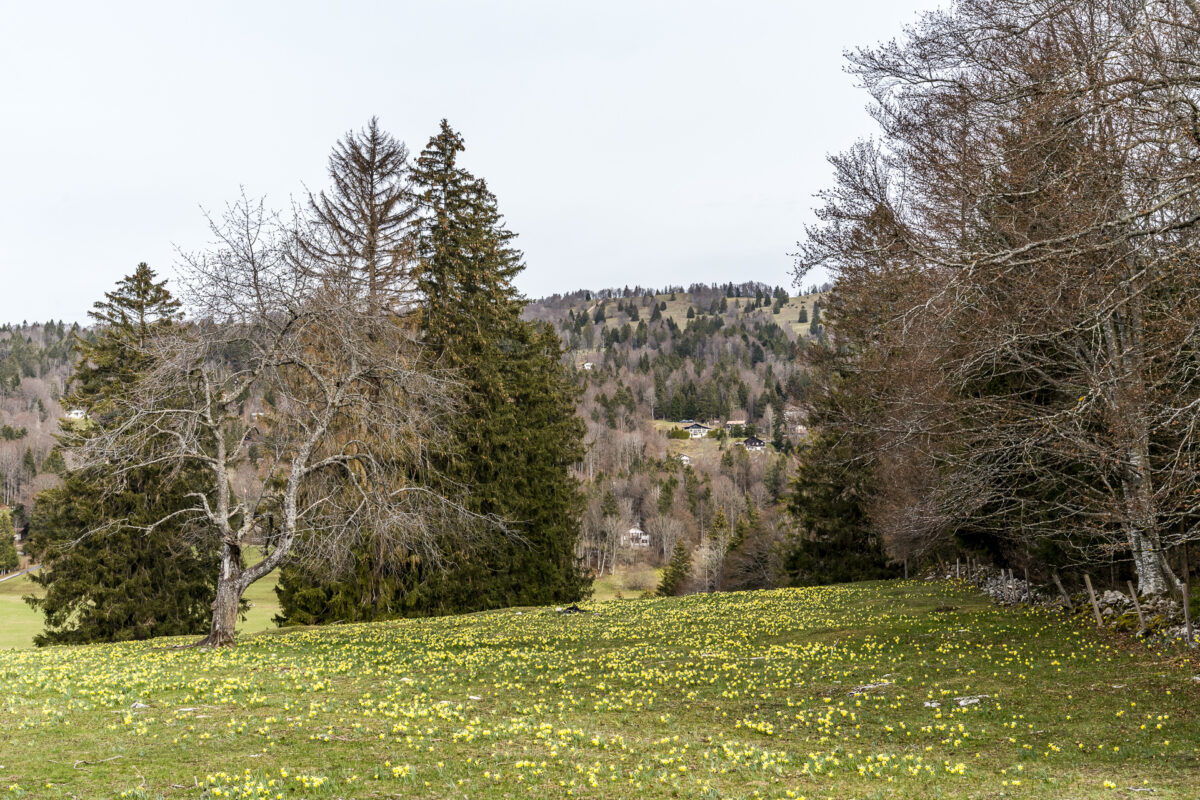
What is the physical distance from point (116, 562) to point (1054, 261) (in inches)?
1333

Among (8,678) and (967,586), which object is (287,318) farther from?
(967,586)

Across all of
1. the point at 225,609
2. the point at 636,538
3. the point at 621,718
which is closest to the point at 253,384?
the point at 225,609

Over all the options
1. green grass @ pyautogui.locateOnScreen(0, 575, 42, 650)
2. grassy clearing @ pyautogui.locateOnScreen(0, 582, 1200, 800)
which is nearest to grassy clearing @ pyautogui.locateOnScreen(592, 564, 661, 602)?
green grass @ pyautogui.locateOnScreen(0, 575, 42, 650)

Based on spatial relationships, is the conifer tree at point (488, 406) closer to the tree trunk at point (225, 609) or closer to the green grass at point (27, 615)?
the green grass at point (27, 615)

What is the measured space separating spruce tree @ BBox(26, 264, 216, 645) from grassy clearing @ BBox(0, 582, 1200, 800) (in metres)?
15.2

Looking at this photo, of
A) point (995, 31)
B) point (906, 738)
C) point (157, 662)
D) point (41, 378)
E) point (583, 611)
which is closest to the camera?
point (906, 738)

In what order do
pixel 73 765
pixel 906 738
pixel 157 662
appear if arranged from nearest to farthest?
pixel 73 765, pixel 906 738, pixel 157 662

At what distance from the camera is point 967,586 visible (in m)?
29.5

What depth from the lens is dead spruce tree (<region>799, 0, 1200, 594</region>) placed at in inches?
375

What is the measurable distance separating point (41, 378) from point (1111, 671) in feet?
688

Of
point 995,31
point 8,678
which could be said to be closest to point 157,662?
point 8,678

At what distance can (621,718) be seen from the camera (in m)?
11.0

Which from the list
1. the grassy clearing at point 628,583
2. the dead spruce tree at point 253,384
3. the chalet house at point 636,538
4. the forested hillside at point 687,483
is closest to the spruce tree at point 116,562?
the dead spruce tree at point 253,384

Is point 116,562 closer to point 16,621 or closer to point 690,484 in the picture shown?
point 16,621
